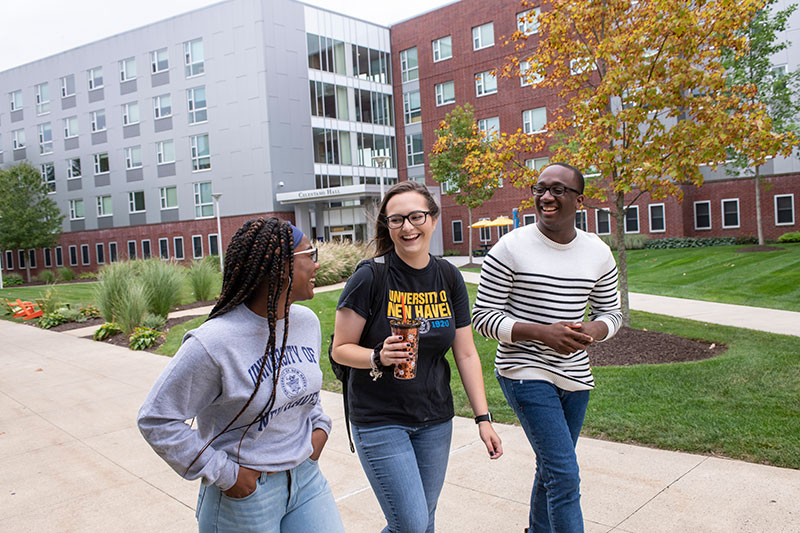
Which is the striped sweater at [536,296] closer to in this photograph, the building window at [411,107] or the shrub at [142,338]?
the shrub at [142,338]

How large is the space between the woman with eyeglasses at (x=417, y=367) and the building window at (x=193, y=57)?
40.9 metres

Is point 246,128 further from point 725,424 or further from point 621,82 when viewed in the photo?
point 725,424

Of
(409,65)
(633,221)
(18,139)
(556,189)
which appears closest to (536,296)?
(556,189)

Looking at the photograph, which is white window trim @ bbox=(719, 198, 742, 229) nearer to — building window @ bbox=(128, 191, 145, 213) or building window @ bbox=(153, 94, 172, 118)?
building window @ bbox=(153, 94, 172, 118)

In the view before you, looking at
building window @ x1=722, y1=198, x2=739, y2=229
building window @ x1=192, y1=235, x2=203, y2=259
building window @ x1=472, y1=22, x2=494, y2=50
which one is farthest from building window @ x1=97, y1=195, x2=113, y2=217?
building window @ x1=722, y1=198, x2=739, y2=229

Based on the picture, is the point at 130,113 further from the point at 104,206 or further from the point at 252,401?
the point at 252,401

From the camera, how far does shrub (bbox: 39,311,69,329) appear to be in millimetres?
16172

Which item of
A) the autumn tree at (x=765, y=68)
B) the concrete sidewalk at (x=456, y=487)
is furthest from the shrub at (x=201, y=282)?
the autumn tree at (x=765, y=68)

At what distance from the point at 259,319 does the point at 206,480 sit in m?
0.56

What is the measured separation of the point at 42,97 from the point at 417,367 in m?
54.6

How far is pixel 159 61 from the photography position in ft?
137

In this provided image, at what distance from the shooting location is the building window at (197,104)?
132ft

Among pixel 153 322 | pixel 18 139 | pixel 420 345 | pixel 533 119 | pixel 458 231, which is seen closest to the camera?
pixel 420 345

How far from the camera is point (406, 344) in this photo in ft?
8.27
